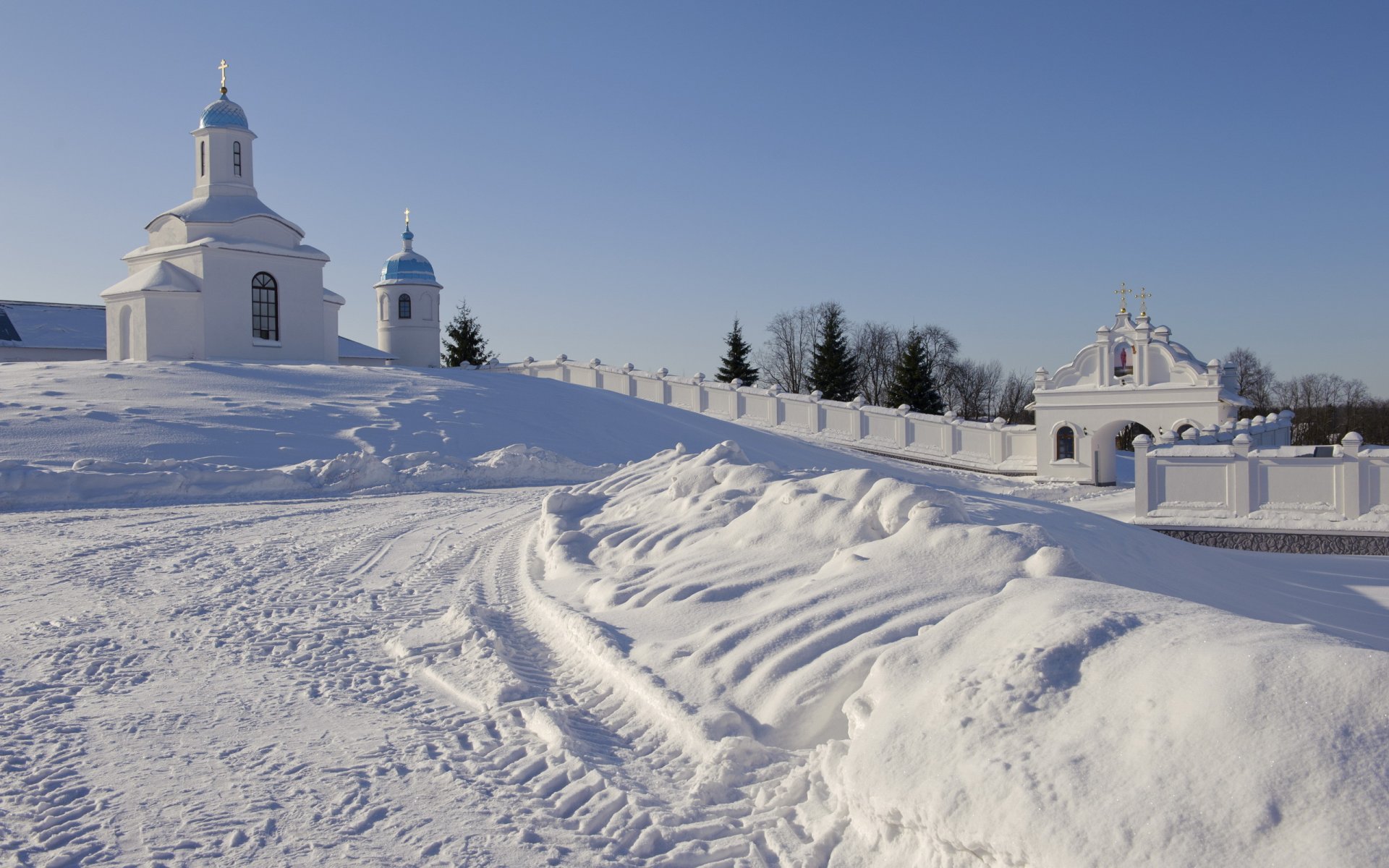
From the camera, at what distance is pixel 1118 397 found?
32.0 m

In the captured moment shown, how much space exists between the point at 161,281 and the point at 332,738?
3002 centimetres

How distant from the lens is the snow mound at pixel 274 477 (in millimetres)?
15281

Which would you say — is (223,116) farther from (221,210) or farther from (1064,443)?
(1064,443)

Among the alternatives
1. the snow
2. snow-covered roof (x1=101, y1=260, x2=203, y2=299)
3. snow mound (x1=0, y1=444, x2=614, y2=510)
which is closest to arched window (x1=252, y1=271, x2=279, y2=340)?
snow-covered roof (x1=101, y1=260, x2=203, y2=299)

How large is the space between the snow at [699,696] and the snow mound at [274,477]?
4515 mm

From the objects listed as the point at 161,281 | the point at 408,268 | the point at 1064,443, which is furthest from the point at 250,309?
the point at 1064,443

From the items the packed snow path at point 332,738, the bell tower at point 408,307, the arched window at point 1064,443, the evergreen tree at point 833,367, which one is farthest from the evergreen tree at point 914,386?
the packed snow path at point 332,738

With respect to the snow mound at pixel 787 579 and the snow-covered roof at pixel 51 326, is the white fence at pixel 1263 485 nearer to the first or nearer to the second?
the snow mound at pixel 787 579

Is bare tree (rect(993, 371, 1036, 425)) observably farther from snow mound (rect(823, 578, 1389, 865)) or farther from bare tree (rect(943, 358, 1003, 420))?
snow mound (rect(823, 578, 1389, 865))

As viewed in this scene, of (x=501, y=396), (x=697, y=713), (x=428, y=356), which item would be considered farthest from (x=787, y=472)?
(x=428, y=356)

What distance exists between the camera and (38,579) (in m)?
8.95

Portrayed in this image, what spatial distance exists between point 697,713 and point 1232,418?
3094cm

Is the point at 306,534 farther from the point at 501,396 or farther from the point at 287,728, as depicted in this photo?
the point at 501,396

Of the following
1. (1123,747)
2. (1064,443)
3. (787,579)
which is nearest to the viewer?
(1123,747)
